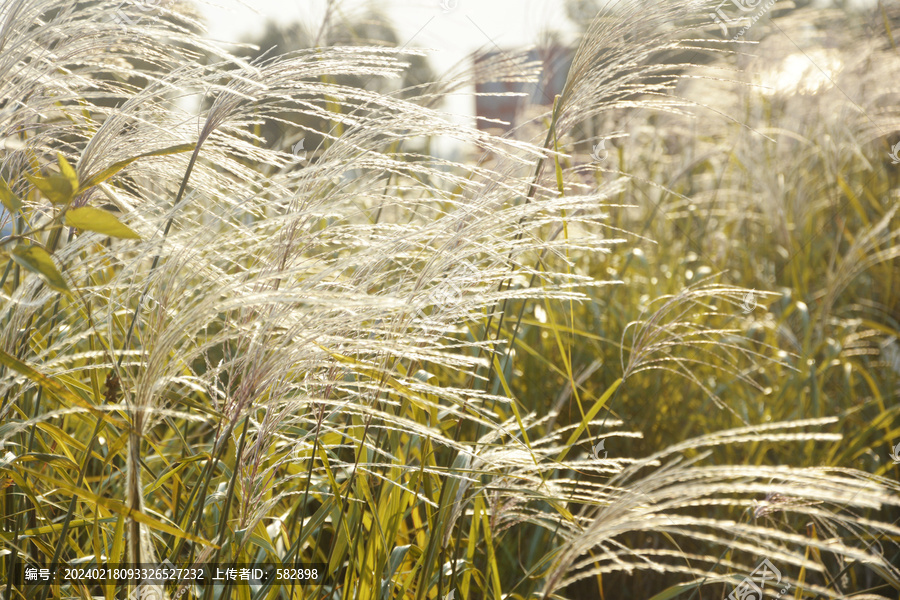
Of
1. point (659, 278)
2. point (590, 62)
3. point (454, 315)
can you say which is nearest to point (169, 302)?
point (454, 315)

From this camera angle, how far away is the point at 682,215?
3.55 meters

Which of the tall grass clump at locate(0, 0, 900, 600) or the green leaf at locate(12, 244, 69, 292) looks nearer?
the green leaf at locate(12, 244, 69, 292)

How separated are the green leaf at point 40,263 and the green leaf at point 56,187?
0.26 feet

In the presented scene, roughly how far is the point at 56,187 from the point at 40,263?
0.11 meters

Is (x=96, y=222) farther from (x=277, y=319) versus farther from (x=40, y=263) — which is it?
(x=277, y=319)

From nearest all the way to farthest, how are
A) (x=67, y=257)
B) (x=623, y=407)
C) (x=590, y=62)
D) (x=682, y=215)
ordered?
(x=67, y=257) → (x=590, y=62) → (x=623, y=407) → (x=682, y=215)

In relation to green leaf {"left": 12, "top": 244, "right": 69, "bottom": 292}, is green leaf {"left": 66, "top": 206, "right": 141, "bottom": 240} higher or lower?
higher

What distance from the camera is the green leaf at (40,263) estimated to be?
0.67 meters

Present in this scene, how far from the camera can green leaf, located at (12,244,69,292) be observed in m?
0.67

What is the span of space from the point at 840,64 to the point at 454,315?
4660mm

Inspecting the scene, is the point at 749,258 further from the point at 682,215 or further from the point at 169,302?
the point at 169,302

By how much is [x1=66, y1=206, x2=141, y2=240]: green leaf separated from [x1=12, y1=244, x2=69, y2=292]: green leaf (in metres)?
0.05

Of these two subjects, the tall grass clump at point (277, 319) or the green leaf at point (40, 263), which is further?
the tall grass clump at point (277, 319)

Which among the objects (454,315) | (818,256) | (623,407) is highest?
(454,315)
